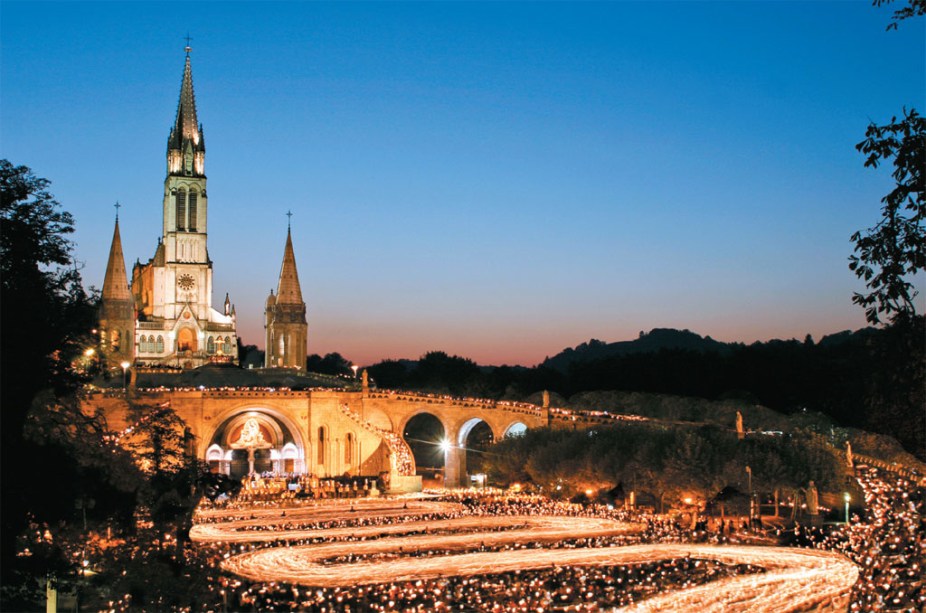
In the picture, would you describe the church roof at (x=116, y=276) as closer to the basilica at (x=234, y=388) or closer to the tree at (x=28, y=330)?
the basilica at (x=234, y=388)

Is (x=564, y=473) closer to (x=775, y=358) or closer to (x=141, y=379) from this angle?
(x=775, y=358)

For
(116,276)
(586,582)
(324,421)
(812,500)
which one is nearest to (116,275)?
(116,276)

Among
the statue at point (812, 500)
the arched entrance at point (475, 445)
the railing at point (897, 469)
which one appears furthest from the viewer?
the arched entrance at point (475, 445)

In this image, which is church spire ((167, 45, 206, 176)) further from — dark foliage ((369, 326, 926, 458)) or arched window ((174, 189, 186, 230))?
dark foliage ((369, 326, 926, 458))

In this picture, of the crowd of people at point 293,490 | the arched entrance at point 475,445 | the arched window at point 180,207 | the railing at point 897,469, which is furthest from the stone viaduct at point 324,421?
the arched window at point 180,207

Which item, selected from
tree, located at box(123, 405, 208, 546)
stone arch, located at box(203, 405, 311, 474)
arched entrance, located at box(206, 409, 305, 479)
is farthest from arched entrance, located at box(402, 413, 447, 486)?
tree, located at box(123, 405, 208, 546)

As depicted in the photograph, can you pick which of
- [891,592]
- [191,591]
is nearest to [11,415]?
[191,591]

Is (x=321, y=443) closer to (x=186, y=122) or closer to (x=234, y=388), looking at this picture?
(x=234, y=388)
